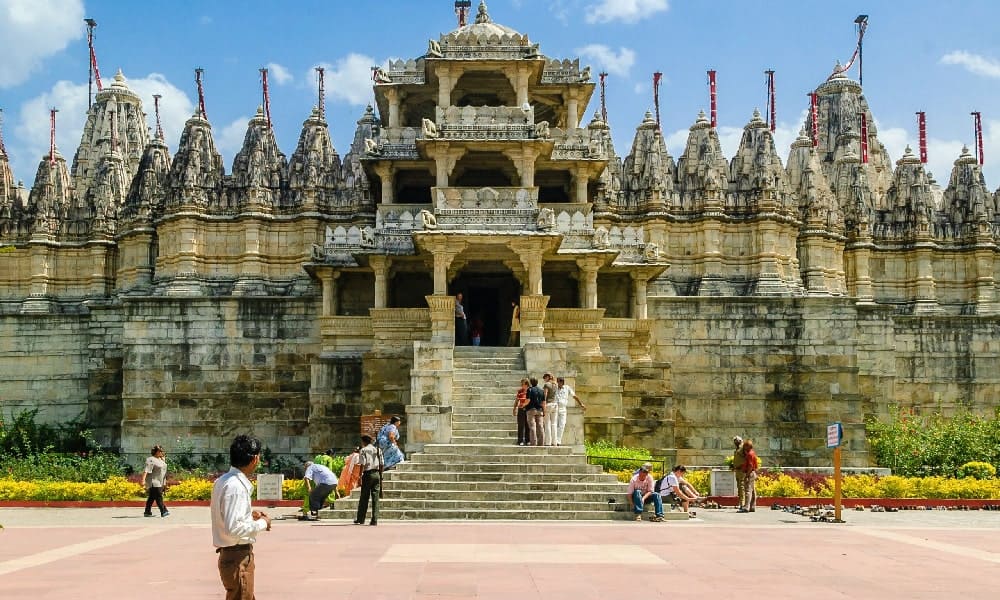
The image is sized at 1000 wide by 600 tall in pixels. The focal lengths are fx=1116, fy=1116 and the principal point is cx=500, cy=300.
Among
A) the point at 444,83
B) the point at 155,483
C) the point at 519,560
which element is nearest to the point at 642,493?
the point at 519,560

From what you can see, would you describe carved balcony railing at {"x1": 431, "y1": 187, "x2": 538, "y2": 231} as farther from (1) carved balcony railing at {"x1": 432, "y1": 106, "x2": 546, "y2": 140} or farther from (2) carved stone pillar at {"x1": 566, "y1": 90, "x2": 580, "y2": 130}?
(2) carved stone pillar at {"x1": 566, "y1": 90, "x2": 580, "y2": 130}

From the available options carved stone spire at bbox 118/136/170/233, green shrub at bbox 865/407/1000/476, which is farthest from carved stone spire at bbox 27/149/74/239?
green shrub at bbox 865/407/1000/476

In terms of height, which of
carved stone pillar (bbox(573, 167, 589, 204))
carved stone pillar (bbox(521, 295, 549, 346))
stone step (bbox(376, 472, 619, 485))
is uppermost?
carved stone pillar (bbox(573, 167, 589, 204))

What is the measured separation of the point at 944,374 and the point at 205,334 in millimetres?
26563

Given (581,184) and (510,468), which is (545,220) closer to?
(581,184)

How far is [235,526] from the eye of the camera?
8.35m

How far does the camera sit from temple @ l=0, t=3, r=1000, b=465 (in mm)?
30812

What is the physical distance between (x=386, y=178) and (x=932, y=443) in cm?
1855

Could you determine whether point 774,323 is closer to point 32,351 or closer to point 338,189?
point 338,189

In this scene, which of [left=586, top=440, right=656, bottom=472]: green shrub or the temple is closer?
[left=586, top=440, right=656, bottom=472]: green shrub

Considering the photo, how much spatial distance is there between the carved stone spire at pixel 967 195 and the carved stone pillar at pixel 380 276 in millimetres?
26204

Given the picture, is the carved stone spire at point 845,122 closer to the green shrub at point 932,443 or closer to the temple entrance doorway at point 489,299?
the green shrub at point 932,443

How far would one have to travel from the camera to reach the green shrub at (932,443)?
33.2 meters

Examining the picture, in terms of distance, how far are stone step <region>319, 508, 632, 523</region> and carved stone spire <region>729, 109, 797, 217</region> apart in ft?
72.4
